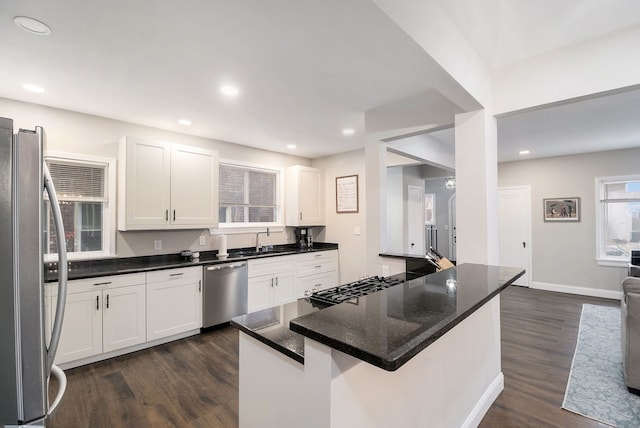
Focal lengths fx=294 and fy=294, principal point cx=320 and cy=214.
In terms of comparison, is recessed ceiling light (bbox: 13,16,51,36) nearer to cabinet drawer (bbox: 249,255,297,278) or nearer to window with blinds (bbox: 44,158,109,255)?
window with blinds (bbox: 44,158,109,255)

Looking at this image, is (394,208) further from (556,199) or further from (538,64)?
(538,64)

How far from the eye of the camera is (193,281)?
342 cm

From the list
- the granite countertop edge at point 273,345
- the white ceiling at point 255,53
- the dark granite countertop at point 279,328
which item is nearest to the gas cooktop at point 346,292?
the dark granite countertop at point 279,328

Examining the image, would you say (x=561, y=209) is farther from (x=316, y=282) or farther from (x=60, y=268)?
(x=60, y=268)

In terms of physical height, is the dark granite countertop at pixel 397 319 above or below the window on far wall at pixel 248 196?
below

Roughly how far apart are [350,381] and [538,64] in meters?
2.41

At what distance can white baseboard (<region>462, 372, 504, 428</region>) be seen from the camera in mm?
1883

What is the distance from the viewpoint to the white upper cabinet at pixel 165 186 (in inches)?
127

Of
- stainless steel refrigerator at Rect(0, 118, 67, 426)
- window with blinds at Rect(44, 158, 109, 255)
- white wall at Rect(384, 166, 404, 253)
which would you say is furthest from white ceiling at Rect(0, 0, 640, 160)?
white wall at Rect(384, 166, 404, 253)

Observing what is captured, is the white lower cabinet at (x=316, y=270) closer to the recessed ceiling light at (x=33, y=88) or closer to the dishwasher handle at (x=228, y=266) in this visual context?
the dishwasher handle at (x=228, y=266)

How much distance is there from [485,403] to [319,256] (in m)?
3.15

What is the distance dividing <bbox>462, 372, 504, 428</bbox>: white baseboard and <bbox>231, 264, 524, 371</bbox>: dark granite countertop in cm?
93

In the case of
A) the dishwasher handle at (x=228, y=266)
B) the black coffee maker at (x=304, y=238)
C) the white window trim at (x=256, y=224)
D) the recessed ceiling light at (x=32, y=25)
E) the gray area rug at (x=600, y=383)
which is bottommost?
the gray area rug at (x=600, y=383)

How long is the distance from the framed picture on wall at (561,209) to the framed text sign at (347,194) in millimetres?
3852
